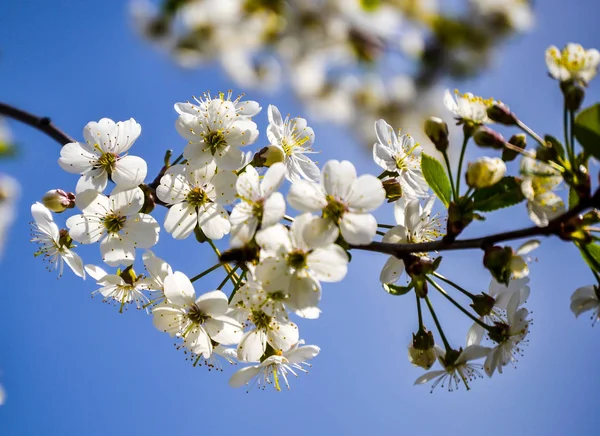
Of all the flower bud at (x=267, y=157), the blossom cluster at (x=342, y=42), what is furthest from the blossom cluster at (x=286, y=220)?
the blossom cluster at (x=342, y=42)

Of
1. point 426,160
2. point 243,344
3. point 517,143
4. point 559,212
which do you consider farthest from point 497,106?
point 243,344

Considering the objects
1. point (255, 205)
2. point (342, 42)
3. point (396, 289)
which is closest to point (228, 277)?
point (255, 205)

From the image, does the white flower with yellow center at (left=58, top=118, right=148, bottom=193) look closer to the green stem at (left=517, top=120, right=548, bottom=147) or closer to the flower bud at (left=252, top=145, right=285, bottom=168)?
the flower bud at (left=252, top=145, right=285, bottom=168)

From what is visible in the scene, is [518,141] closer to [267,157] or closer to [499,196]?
[499,196]

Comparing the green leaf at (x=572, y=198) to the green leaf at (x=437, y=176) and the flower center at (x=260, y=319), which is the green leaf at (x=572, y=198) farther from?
the flower center at (x=260, y=319)

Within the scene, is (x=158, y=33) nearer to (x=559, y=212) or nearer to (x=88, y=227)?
(x=88, y=227)

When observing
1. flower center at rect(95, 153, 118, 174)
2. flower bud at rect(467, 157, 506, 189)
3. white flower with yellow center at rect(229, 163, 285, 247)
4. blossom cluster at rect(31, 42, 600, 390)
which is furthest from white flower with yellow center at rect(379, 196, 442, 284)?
flower center at rect(95, 153, 118, 174)
